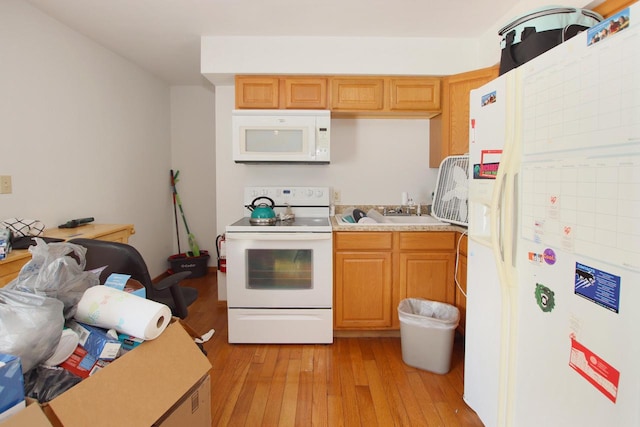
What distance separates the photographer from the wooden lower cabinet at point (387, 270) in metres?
2.61

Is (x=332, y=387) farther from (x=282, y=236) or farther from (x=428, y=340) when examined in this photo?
(x=282, y=236)

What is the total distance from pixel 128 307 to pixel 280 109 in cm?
230

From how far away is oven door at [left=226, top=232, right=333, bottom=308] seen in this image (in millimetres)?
2549

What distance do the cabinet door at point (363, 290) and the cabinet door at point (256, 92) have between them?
1359 mm

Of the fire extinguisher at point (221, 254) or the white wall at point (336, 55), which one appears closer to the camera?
the white wall at point (336, 55)

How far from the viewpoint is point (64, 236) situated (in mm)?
2236

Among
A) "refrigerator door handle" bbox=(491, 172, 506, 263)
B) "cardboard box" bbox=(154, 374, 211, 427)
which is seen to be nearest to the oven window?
"refrigerator door handle" bbox=(491, 172, 506, 263)

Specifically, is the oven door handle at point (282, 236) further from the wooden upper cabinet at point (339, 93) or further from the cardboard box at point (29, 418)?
the cardboard box at point (29, 418)

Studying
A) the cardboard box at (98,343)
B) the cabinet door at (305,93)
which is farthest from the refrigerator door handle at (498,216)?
the cabinet door at (305,93)

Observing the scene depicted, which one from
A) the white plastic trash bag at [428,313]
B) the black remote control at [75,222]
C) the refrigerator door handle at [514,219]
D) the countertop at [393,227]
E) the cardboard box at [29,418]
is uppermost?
the refrigerator door handle at [514,219]

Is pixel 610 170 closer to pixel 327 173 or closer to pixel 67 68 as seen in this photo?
pixel 327 173

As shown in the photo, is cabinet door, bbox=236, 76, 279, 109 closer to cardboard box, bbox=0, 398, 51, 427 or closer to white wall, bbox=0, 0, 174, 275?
white wall, bbox=0, 0, 174, 275

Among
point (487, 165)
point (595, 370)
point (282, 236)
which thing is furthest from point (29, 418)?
point (282, 236)

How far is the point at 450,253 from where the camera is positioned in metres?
2.62
